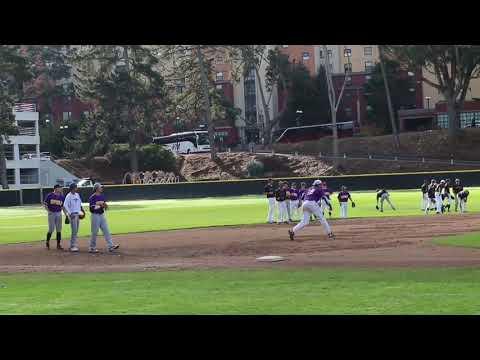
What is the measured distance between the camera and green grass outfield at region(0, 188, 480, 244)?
108ft

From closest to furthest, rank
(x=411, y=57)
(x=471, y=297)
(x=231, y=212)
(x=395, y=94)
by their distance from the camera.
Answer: (x=471, y=297)
(x=231, y=212)
(x=411, y=57)
(x=395, y=94)

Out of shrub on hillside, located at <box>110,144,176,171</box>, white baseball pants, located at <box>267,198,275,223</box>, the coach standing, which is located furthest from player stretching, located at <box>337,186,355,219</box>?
shrub on hillside, located at <box>110,144,176,171</box>

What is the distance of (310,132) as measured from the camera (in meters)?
85.7

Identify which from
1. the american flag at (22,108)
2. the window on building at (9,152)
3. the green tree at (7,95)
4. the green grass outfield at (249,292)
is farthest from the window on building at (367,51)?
the green grass outfield at (249,292)

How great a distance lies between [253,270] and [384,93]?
6461cm

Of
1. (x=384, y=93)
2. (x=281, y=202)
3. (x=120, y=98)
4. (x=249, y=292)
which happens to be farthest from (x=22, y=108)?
(x=249, y=292)

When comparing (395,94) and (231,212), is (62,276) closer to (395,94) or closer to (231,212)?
(231,212)

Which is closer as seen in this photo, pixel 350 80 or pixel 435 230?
pixel 435 230

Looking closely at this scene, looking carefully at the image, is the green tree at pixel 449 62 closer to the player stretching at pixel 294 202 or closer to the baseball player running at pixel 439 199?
the baseball player running at pixel 439 199

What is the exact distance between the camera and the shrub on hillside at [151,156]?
7781 centimetres

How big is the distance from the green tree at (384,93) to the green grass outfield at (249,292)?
64975 millimetres

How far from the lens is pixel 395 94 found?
8269 cm
